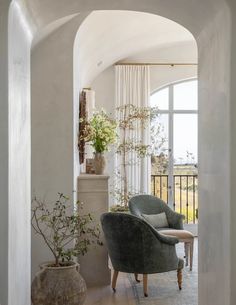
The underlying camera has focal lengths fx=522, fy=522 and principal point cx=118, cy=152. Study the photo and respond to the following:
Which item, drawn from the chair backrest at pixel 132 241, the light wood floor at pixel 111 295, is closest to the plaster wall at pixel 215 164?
the chair backrest at pixel 132 241

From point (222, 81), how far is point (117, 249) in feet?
10.4

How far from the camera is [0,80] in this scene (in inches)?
102

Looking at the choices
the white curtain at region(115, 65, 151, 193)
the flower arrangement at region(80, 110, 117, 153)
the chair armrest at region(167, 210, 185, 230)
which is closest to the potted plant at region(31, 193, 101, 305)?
the flower arrangement at region(80, 110, 117, 153)

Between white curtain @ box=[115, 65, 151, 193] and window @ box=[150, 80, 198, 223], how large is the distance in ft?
0.95

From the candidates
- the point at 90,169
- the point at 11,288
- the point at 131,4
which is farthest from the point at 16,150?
the point at 90,169

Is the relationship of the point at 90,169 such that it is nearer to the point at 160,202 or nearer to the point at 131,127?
the point at 160,202

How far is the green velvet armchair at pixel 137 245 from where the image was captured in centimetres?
550

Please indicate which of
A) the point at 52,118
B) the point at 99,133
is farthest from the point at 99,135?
the point at 52,118

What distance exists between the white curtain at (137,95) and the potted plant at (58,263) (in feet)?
12.3

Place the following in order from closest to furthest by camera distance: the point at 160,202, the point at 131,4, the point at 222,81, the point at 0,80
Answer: the point at 0,80, the point at 222,81, the point at 131,4, the point at 160,202

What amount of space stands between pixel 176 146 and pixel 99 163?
370 cm

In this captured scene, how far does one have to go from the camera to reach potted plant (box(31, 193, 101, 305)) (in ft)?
14.8

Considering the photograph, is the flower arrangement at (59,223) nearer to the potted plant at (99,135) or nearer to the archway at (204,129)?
the potted plant at (99,135)

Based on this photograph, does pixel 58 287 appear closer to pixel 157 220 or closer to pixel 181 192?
pixel 157 220
